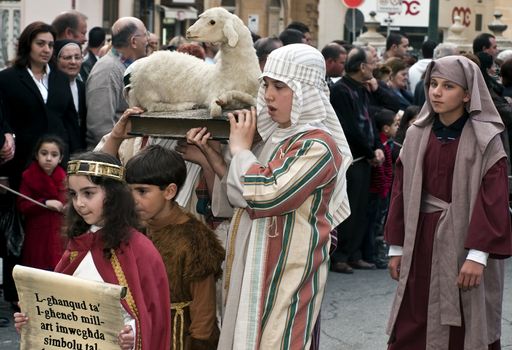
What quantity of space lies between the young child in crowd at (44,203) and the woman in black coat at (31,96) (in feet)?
0.67

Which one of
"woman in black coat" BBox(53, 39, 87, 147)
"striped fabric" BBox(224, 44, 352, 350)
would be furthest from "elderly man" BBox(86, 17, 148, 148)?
"striped fabric" BBox(224, 44, 352, 350)

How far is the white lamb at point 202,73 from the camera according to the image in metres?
5.52

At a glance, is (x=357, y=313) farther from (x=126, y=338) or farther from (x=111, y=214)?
(x=126, y=338)

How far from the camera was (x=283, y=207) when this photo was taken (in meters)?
5.06

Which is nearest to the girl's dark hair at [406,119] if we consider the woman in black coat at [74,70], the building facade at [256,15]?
the woman in black coat at [74,70]

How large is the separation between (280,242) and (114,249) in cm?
80

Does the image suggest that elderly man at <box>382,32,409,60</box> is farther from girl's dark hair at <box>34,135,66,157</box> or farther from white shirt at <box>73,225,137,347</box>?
white shirt at <box>73,225,137,347</box>

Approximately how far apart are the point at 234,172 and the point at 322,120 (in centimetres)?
44

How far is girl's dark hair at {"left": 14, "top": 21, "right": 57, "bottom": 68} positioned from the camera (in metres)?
8.48

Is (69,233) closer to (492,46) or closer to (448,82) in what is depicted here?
(448,82)

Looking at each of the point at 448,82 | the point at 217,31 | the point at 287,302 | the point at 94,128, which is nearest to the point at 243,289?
the point at 287,302

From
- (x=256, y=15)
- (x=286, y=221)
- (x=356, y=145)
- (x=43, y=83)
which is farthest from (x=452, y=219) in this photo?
(x=256, y=15)

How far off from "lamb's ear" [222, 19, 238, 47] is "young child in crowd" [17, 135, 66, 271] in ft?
9.80

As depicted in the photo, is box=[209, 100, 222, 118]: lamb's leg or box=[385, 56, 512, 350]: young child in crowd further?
box=[385, 56, 512, 350]: young child in crowd
